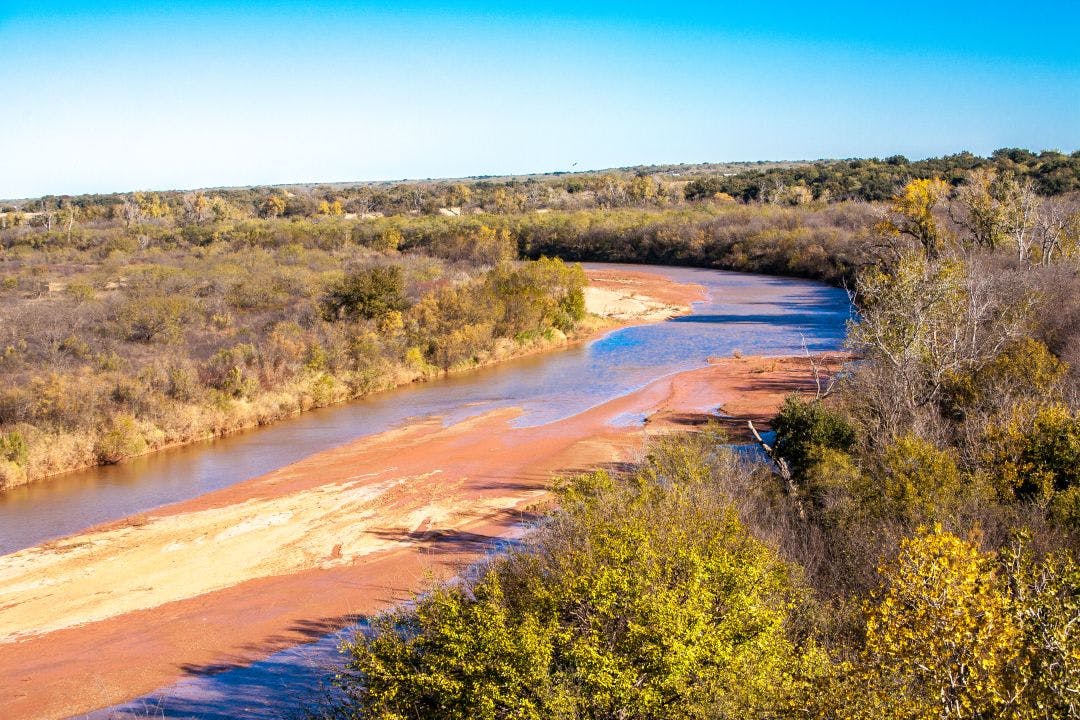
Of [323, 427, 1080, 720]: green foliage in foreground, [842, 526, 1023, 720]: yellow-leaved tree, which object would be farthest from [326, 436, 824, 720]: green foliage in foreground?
[842, 526, 1023, 720]: yellow-leaved tree

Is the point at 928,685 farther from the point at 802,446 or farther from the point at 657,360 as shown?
the point at 657,360

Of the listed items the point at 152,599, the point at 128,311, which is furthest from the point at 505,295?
the point at 152,599

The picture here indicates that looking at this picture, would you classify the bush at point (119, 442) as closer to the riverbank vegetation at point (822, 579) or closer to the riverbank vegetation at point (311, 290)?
the riverbank vegetation at point (311, 290)

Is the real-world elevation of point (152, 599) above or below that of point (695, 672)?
below

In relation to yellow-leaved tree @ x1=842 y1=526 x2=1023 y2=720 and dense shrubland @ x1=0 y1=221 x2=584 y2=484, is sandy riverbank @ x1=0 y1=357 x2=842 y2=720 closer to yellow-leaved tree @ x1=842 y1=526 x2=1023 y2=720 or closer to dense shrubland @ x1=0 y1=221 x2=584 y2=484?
dense shrubland @ x1=0 y1=221 x2=584 y2=484

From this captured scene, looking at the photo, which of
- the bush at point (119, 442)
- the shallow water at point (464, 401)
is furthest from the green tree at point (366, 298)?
the bush at point (119, 442)

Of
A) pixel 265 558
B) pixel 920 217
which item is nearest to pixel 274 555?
pixel 265 558

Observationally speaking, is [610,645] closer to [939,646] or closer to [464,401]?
[939,646]
